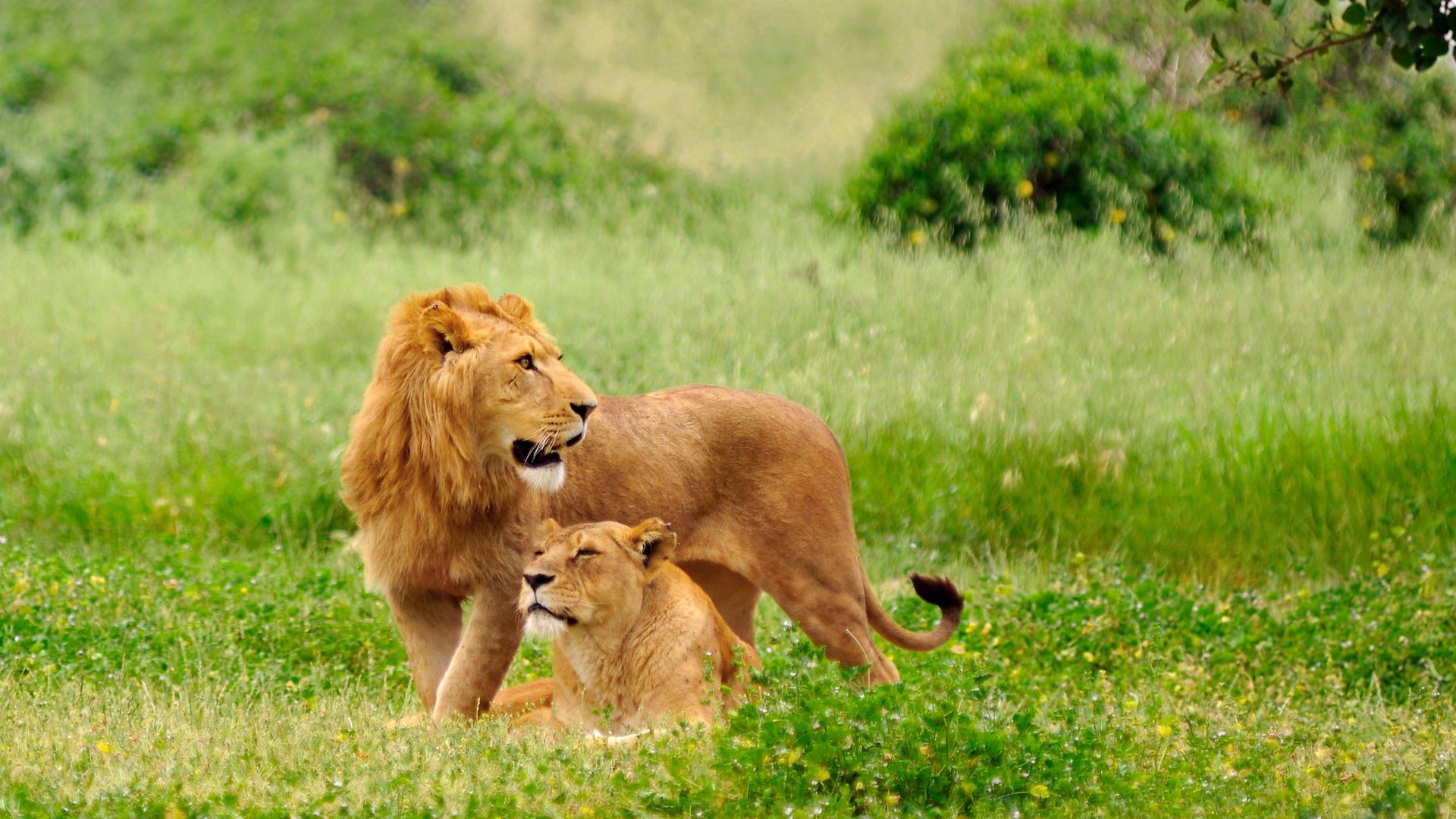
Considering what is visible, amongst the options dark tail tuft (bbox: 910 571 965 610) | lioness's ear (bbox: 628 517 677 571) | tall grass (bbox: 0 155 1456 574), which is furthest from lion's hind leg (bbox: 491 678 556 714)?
tall grass (bbox: 0 155 1456 574)

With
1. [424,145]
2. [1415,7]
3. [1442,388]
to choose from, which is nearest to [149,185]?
[424,145]

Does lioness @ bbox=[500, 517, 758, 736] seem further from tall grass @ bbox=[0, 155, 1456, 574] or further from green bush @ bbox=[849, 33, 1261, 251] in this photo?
green bush @ bbox=[849, 33, 1261, 251]

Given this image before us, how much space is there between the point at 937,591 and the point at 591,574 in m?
1.61

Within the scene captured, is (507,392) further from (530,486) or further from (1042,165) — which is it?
(1042,165)

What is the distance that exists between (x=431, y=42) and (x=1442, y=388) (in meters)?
11.0

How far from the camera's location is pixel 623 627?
6.12 m

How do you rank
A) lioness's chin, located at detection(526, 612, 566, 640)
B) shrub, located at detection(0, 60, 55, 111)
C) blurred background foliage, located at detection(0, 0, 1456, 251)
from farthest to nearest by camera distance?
shrub, located at detection(0, 60, 55, 111) < blurred background foliage, located at detection(0, 0, 1456, 251) < lioness's chin, located at detection(526, 612, 566, 640)

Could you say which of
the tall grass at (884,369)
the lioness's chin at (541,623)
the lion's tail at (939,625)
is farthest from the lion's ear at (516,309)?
the tall grass at (884,369)

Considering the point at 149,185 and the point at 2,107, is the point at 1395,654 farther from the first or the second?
the point at 2,107

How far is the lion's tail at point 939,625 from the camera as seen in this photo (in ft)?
22.8

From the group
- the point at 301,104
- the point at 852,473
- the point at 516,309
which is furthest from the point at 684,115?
the point at 516,309

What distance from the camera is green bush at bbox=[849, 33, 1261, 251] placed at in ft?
46.8

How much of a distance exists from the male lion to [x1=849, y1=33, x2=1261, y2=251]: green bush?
763cm

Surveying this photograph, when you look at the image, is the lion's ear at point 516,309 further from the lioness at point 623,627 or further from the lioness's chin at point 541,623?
the lioness's chin at point 541,623
